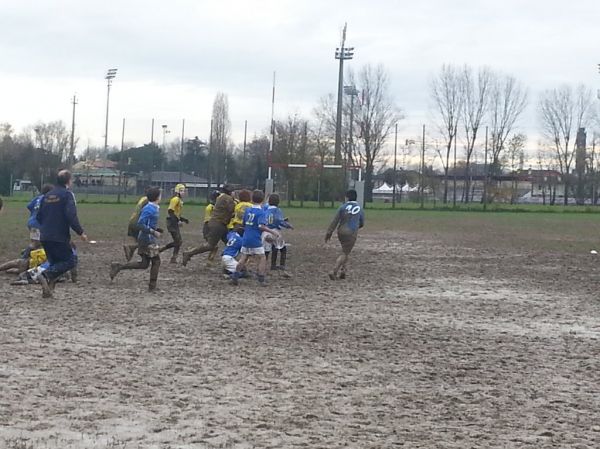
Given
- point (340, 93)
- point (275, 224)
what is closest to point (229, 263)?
point (275, 224)

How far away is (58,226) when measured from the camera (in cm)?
1209

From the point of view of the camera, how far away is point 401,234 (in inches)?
1313

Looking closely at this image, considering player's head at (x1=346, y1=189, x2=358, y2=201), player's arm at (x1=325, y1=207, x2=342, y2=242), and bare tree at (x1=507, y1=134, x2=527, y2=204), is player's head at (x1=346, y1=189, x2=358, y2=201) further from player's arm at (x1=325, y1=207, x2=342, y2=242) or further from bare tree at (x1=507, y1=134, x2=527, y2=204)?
bare tree at (x1=507, y1=134, x2=527, y2=204)

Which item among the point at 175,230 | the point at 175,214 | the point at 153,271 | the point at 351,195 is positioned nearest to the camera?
the point at 153,271

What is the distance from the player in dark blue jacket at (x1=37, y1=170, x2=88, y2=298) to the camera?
39.6ft

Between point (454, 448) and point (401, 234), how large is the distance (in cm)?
2775

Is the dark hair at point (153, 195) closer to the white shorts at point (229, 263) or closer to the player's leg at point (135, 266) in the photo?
the player's leg at point (135, 266)

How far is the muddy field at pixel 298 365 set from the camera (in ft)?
19.9

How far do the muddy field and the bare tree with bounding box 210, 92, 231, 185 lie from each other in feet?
216

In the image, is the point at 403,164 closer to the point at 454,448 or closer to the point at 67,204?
the point at 67,204

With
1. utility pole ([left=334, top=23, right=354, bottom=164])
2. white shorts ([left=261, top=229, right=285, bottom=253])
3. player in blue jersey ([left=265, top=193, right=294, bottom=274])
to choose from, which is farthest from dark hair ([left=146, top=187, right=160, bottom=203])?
utility pole ([left=334, top=23, right=354, bottom=164])

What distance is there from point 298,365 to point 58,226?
5.07m

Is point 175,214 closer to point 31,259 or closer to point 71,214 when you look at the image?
point 31,259

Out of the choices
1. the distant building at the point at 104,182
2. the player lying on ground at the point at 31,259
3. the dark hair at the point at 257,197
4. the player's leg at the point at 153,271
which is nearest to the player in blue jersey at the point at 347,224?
the dark hair at the point at 257,197
